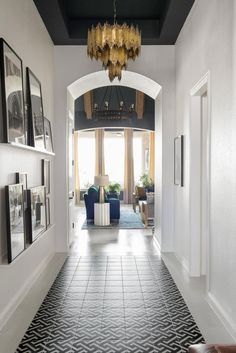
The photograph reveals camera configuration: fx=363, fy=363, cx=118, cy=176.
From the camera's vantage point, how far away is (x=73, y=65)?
677cm

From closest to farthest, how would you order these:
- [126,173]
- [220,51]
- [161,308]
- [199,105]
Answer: [220,51], [161,308], [199,105], [126,173]

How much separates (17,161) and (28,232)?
33.8 inches

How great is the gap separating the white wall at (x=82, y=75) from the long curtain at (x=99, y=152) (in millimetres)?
9760

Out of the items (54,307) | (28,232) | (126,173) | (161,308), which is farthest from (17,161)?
(126,173)

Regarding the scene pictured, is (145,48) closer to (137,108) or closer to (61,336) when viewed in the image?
(61,336)

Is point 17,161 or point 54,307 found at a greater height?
point 17,161

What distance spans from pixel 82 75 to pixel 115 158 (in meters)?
10.3

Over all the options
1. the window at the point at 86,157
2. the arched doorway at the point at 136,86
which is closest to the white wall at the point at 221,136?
the arched doorway at the point at 136,86

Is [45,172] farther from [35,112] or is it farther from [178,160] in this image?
[178,160]

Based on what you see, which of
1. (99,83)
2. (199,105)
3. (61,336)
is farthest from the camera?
(99,83)

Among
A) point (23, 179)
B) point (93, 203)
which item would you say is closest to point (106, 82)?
point (23, 179)

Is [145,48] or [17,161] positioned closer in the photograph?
[17,161]

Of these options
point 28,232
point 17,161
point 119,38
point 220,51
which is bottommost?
point 28,232

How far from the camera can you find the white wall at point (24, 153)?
362 cm
